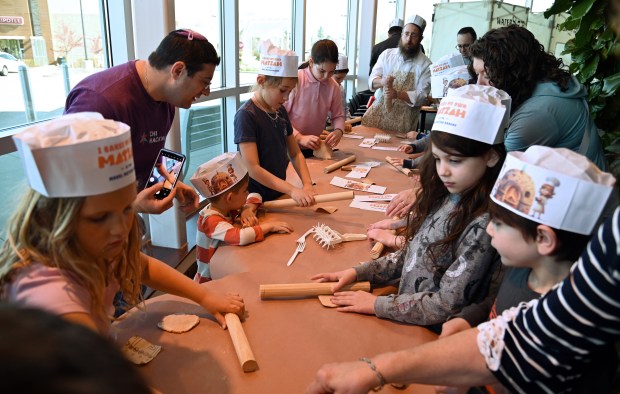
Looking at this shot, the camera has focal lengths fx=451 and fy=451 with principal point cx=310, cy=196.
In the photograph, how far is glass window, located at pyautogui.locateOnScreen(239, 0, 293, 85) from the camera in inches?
202

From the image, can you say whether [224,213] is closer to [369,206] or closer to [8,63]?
[369,206]

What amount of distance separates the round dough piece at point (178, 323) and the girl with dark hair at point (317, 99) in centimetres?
204

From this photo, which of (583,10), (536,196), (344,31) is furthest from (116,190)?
(344,31)

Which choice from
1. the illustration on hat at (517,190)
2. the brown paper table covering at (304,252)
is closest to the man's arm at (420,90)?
the brown paper table covering at (304,252)

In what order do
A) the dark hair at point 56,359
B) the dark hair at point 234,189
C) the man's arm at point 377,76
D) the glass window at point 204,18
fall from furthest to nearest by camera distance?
1. the man's arm at point 377,76
2. the glass window at point 204,18
3. the dark hair at point 234,189
4. the dark hair at point 56,359

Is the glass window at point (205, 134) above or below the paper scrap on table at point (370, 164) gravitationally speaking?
below

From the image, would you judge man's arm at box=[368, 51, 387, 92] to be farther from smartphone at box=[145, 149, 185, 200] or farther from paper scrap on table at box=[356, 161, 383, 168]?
smartphone at box=[145, 149, 185, 200]

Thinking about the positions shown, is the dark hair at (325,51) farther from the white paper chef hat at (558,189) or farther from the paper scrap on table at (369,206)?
the white paper chef hat at (558,189)

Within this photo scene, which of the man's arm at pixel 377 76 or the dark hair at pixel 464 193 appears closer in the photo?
the dark hair at pixel 464 193

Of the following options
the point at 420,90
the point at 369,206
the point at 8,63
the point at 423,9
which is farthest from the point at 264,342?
the point at 423,9

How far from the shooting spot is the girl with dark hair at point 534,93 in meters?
2.01

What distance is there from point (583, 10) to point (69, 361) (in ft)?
10.4

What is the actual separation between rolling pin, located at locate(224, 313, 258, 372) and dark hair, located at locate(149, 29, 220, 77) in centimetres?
107

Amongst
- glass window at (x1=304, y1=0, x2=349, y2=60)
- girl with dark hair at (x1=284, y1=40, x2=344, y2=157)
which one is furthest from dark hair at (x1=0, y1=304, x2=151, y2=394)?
glass window at (x1=304, y1=0, x2=349, y2=60)
